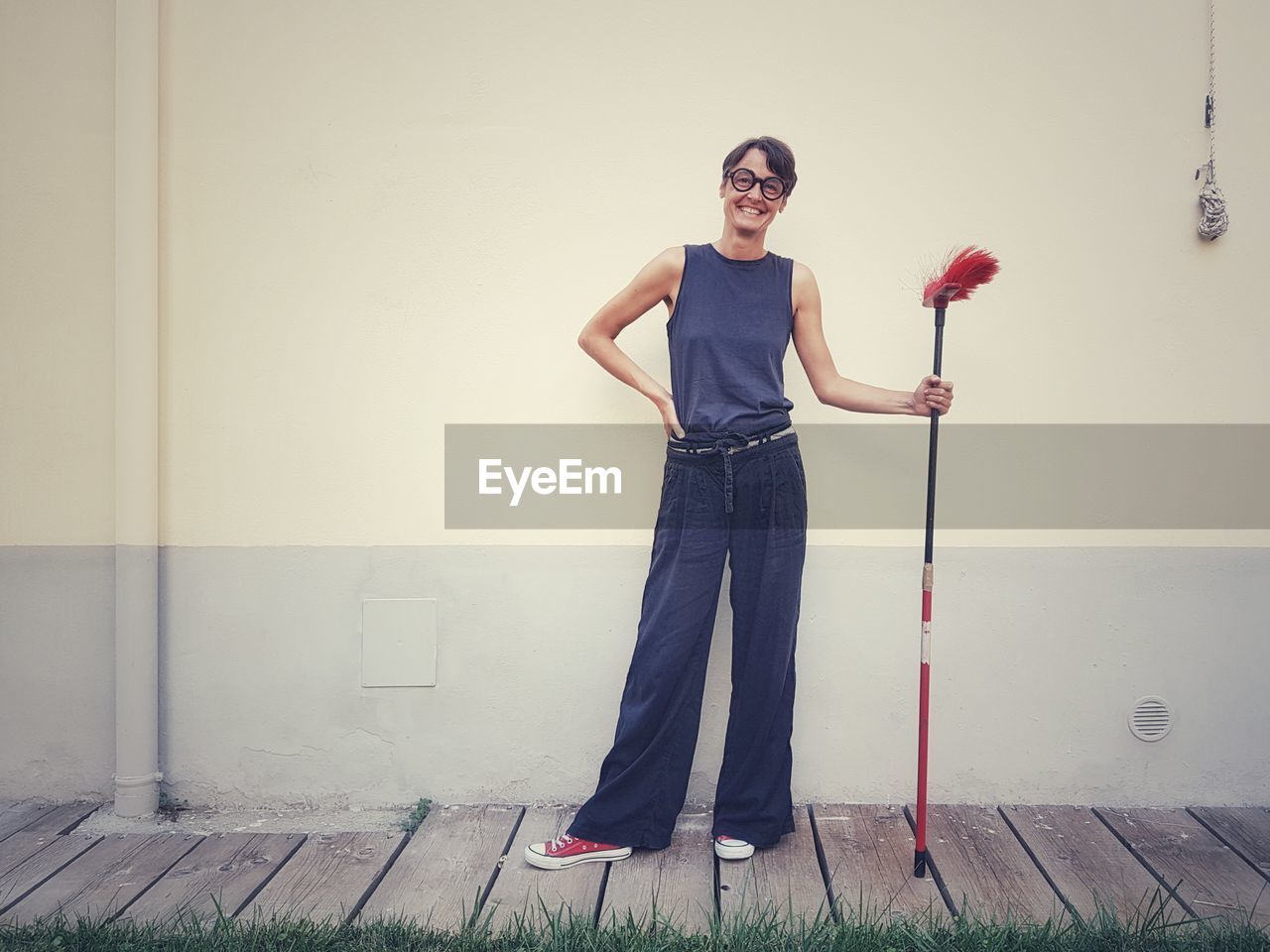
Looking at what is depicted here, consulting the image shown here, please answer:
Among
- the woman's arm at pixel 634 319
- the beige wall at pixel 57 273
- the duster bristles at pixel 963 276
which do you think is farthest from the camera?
the beige wall at pixel 57 273

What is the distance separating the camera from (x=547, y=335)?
274 cm

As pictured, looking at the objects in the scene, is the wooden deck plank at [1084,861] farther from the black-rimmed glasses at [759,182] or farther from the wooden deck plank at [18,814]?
the wooden deck plank at [18,814]

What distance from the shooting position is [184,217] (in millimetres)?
2723

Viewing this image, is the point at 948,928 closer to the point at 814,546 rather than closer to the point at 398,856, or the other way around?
the point at 814,546

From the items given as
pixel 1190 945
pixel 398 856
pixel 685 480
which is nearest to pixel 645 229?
pixel 685 480

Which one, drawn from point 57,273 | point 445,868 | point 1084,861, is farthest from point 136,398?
point 1084,861

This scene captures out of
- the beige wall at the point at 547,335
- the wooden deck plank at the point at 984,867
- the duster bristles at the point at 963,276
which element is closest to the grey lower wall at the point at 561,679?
the beige wall at the point at 547,335

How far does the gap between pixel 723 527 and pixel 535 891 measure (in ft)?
3.39

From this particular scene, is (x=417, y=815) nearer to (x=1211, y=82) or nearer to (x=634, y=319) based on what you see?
(x=634, y=319)

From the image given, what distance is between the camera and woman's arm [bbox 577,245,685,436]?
2.46m

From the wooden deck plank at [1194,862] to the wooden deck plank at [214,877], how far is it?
7.58ft

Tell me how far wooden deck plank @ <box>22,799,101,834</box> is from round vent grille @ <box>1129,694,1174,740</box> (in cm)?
317

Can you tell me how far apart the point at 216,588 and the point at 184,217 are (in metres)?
1.13

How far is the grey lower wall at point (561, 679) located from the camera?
9.08ft
